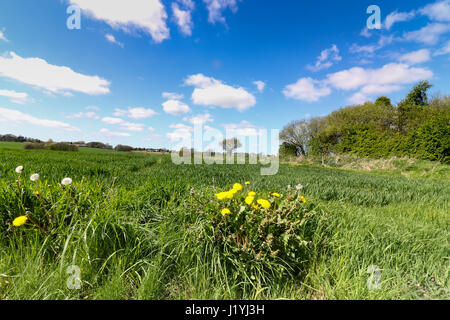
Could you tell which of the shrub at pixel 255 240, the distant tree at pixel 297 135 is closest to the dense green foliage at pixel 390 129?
the distant tree at pixel 297 135

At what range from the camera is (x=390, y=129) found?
19.4 m

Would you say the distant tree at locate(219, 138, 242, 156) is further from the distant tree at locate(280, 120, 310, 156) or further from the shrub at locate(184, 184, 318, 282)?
the shrub at locate(184, 184, 318, 282)

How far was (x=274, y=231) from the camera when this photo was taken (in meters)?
1.71

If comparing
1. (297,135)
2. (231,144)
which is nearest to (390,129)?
(297,135)

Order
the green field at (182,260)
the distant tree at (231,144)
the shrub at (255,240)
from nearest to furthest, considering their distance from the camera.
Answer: the green field at (182,260)
the shrub at (255,240)
the distant tree at (231,144)

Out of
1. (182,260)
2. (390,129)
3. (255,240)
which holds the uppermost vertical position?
(390,129)

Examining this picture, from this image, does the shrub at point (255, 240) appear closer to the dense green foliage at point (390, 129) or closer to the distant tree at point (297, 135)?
the dense green foliage at point (390, 129)

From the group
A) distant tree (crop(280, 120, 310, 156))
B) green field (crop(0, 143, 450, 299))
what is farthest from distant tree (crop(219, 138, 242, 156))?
green field (crop(0, 143, 450, 299))

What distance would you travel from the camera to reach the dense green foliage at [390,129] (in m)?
14.7

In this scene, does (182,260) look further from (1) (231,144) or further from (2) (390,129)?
(1) (231,144)
